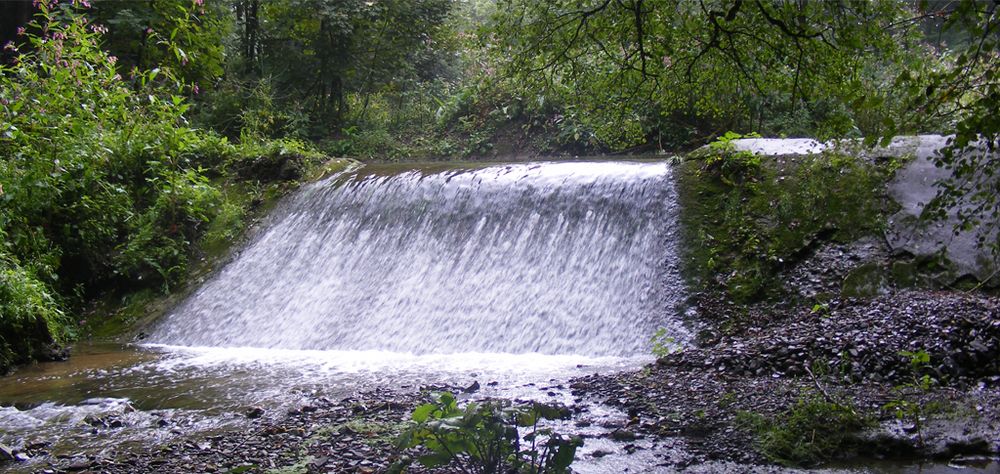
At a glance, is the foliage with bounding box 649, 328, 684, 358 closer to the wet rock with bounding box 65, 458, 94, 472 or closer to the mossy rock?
the mossy rock

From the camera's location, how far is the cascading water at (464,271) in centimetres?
674

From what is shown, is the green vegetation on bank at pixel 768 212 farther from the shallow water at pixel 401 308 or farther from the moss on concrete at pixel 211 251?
the moss on concrete at pixel 211 251

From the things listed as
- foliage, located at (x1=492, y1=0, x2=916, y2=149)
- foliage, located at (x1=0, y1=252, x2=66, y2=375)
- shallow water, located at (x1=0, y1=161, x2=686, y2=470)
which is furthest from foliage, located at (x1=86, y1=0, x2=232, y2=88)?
foliage, located at (x1=492, y1=0, x2=916, y2=149)

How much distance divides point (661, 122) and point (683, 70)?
7119mm

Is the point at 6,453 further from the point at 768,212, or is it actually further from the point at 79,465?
the point at 768,212

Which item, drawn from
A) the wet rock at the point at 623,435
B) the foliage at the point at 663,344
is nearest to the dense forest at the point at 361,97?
the foliage at the point at 663,344

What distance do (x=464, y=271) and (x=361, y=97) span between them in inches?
358

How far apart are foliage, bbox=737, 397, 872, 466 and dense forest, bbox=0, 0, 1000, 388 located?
1.15 m

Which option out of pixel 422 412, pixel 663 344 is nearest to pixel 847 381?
pixel 663 344

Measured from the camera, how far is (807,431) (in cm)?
357

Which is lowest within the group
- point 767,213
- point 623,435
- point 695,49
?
point 623,435

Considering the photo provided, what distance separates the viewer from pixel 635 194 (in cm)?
786

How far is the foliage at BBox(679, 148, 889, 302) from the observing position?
657 cm

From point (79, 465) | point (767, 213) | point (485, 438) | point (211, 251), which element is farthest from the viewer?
point (211, 251)
